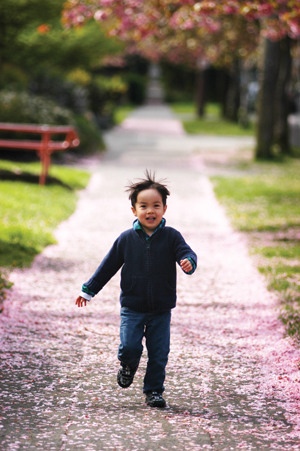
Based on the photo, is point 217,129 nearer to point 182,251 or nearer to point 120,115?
point 120,115

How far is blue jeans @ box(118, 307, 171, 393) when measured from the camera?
12.3 feet

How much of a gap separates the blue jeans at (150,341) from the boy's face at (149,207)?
52 cm

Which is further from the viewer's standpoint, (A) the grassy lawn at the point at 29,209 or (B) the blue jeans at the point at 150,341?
(A) the grassy lawn at the point at 29,209

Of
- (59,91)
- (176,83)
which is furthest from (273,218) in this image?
(176,83)

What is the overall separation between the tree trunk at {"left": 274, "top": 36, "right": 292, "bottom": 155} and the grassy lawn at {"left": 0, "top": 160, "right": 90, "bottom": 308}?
316 inches

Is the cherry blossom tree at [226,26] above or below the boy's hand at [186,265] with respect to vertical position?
above

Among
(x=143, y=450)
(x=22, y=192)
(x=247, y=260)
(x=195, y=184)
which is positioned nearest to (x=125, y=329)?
(x=143, y=450)

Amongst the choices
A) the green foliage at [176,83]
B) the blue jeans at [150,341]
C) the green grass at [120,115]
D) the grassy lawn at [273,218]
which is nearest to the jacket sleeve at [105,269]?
the blue jeans at [150,341]

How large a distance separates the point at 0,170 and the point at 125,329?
9029mm

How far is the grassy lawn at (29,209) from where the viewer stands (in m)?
7.64

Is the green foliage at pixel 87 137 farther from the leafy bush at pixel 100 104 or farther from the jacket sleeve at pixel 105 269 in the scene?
the jacket sleeve at pixel 105 269

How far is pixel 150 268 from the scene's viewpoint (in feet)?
12.3

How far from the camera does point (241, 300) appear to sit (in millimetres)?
6113

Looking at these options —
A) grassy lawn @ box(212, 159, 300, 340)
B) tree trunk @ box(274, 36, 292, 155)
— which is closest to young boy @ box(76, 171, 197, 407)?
grassy lawn @ box(212, 159, 300, 340)
